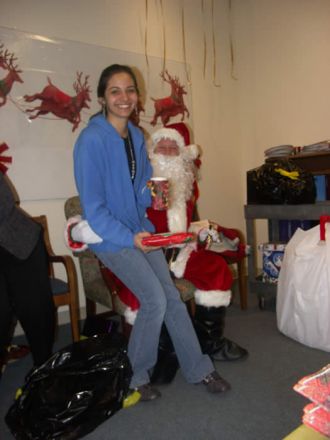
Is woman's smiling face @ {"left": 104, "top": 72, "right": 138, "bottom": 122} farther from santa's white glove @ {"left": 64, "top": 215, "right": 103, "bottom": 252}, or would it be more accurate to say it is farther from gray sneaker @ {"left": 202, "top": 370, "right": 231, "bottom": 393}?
gray sneaker @ {"left": 202, "top": 370, "right": 231, "bottom": 393}

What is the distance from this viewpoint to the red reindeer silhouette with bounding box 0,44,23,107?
7.93 feet

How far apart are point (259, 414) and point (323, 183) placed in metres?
2.00

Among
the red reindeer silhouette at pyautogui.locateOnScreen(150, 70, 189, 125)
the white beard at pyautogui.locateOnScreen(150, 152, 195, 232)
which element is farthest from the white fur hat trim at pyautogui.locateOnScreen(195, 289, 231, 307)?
the red reindeer silhouette at pyautogui.locateOnScreen(150, 70, 189, 125)

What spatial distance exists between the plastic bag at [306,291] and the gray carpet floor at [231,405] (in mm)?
106

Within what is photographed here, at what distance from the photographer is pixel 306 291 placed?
2.11 metres

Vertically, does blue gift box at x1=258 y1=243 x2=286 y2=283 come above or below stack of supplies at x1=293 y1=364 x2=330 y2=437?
below

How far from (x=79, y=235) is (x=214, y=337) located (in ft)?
3.42

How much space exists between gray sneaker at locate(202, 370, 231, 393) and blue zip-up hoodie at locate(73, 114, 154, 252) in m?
0.79

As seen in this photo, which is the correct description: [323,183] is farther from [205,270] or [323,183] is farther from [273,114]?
[205,270]

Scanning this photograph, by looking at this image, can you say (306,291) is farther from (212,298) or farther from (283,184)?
(283,184)

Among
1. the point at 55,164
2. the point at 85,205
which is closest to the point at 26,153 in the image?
the point at 55,164

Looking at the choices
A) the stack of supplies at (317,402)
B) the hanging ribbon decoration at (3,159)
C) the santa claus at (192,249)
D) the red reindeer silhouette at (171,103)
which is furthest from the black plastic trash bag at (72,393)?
the red reindeer silhouette at (171,103)

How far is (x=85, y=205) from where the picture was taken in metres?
1.58

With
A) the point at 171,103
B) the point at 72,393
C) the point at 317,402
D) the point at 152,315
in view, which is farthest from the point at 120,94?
the point at 171,103
